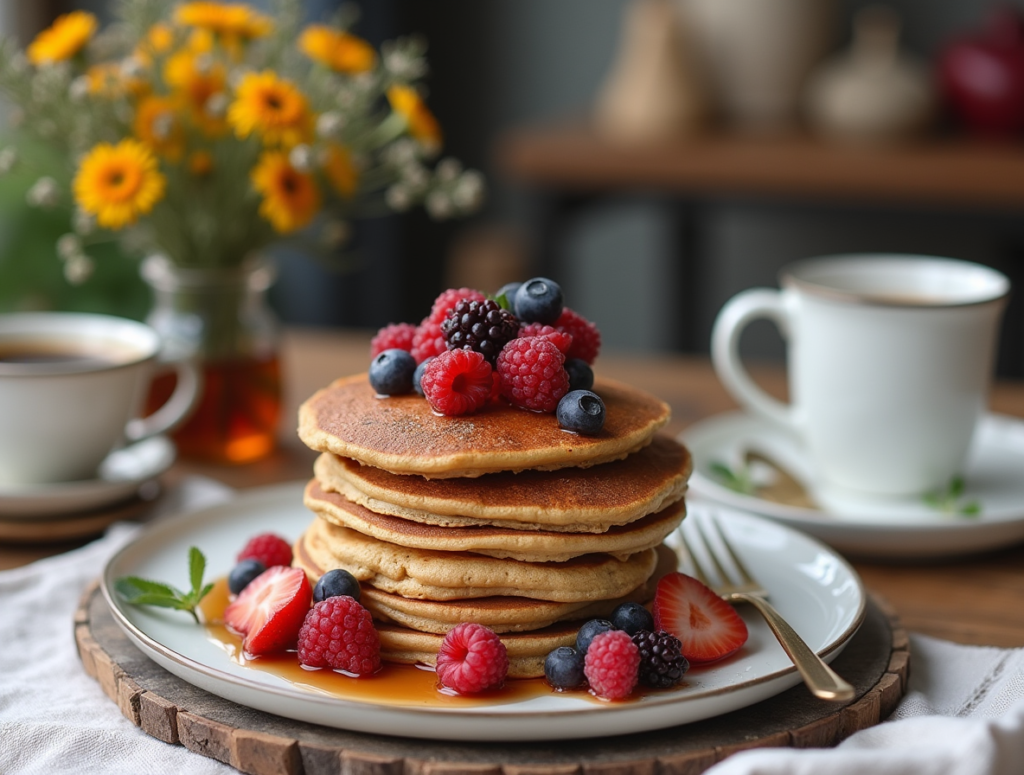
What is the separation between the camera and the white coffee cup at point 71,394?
156 cm

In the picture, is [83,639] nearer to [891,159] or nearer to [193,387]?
[193,387]

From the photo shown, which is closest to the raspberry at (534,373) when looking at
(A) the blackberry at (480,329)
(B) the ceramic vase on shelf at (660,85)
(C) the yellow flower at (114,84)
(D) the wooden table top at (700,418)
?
(A) the blackberry at (480,329)

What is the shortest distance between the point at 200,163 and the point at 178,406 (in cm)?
37

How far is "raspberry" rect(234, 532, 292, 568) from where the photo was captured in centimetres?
130

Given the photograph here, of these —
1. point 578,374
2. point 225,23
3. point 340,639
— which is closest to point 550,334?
point 578,374

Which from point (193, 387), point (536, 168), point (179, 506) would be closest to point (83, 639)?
point (179, 506)

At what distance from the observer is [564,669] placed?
3.44 feet

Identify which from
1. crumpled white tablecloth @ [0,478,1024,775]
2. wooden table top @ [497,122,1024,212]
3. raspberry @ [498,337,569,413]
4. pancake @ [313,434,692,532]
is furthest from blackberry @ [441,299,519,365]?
wooden table top @ [497,122,1024,212]

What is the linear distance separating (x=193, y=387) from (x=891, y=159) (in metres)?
2.40

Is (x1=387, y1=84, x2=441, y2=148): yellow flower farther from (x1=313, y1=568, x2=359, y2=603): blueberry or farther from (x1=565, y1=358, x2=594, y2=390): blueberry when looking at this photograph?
(x1=313, y1=568, x2=359, y2=603): blueberry

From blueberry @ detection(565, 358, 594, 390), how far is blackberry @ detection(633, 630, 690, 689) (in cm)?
28

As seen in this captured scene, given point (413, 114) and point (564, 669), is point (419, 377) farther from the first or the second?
point (413, 114)

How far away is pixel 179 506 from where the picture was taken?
1.67m

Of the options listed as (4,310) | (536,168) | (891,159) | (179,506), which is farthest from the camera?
(536,168)
